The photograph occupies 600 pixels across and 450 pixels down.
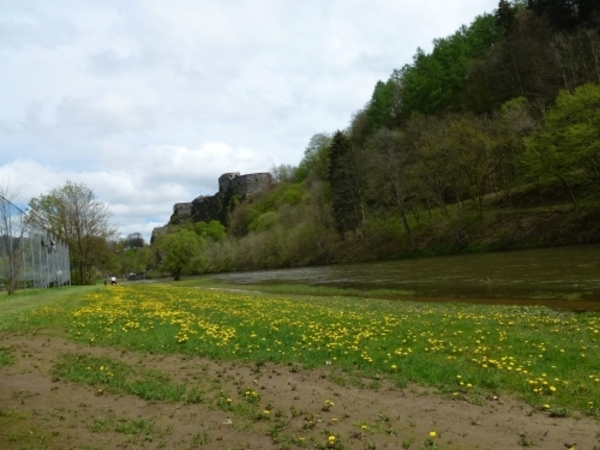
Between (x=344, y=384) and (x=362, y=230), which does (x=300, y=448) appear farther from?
(x=362, y=230)

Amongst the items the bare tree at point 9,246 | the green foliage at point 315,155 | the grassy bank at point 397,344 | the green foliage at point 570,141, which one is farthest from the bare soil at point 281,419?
the green foliage at point 315,155

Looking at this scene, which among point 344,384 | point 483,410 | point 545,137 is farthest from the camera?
point 545,137

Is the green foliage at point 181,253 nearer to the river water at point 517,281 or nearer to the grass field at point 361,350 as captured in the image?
the river water at point 517,281

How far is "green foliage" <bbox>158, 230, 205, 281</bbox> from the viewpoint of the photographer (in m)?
108

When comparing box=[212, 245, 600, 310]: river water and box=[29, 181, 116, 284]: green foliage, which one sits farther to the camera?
box=[29, 181, 116, 284]: green foliage

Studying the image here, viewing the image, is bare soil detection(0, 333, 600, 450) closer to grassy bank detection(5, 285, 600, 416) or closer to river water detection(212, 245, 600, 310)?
grassy bank detection(5, 285, 600, 416)

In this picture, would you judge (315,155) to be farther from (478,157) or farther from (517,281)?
(517,281)

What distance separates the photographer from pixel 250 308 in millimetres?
21875

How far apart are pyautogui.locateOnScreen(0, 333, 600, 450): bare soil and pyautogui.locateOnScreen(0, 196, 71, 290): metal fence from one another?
33.4m

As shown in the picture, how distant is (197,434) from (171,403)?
1620mm

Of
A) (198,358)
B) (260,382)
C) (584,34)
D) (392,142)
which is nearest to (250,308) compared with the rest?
(198,358)

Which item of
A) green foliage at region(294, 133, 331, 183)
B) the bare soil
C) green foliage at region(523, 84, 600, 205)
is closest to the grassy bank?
the bare soil

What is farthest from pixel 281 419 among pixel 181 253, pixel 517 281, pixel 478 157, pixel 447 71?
pixel 181 253

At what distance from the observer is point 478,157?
62.4 metres
